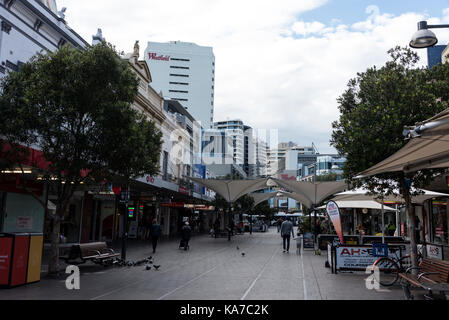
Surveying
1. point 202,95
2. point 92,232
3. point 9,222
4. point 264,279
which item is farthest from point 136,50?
point 202,95

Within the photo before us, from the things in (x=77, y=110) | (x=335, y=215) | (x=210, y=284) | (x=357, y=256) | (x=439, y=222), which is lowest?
(x=210, y=284)

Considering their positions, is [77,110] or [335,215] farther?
[335,215]

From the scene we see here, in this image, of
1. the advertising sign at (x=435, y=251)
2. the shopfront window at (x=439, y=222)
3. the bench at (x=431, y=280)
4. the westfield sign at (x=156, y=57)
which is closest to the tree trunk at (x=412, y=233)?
the bench at (x=431, y=280)

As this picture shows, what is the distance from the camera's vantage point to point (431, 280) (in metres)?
8.09

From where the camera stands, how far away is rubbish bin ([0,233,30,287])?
891cm

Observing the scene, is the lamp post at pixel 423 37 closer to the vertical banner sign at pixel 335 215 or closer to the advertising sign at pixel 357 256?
the vertical banner sign at pixel 335 215

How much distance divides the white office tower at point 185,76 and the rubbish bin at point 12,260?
355 ft

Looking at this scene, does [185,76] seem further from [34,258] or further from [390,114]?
[34,258]

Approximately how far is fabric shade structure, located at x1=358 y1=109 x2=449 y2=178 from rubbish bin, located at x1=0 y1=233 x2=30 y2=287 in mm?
8694

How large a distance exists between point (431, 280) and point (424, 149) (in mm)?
2805

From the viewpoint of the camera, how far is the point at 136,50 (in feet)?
89.9

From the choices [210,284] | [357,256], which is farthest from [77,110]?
[357,256]

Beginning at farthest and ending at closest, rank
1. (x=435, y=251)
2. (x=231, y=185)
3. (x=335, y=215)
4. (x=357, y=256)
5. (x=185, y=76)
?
(x=185, y=76) → (x=231, y=185) → (x=435, y=251) → (x=335, y=215) → (x=357, y=256)

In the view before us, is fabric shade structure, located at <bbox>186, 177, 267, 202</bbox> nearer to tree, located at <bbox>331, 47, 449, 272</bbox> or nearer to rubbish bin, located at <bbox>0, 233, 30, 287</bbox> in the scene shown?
tree, located at <bbox>331, 47, 449, 272</bbox>
